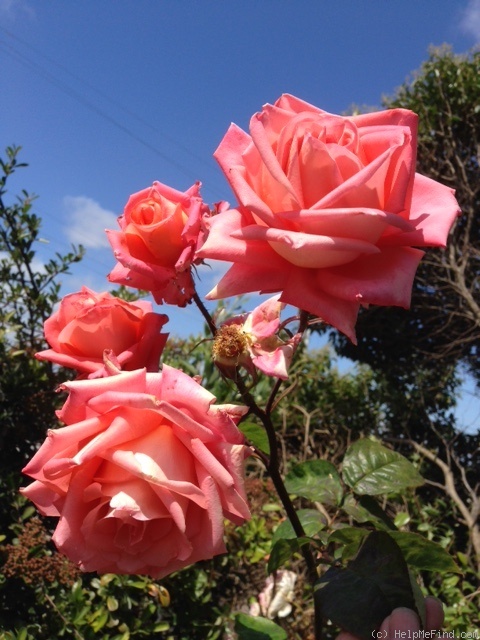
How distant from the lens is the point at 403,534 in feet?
2.48

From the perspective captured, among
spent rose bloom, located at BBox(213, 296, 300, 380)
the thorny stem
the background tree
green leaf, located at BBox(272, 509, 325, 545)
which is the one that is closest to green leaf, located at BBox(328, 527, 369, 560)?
the thorny stem

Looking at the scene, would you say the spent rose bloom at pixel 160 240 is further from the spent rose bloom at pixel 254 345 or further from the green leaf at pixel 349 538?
the green leaf at pixel 349 538

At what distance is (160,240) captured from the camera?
78 cm

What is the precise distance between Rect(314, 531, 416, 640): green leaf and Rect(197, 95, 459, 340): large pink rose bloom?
0.28 metres

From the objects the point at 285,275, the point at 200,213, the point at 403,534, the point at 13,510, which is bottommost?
the point at 13,510

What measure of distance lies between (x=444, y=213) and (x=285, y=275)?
193 millimetres

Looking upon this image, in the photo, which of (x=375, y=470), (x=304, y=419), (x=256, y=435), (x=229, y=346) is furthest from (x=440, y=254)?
(x=229, y=346)

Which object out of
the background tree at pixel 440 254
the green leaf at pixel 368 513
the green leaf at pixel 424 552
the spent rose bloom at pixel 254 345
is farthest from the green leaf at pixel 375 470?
the background tree at pixel 440 254

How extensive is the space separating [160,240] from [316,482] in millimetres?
551

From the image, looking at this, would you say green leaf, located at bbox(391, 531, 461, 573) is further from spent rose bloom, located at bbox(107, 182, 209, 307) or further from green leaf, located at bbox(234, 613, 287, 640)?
spent rose bloom, located at bbox(107, 182, 209, 307)

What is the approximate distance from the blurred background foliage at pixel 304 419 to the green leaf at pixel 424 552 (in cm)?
25

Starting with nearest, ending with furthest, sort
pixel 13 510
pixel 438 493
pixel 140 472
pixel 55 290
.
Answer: pixel 140 472, pixel 13 510, pixel 55 290, pixel 438 493

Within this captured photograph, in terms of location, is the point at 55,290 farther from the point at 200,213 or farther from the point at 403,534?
the point at 403,534

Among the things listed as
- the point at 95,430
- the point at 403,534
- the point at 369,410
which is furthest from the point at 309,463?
the point at 369,410
